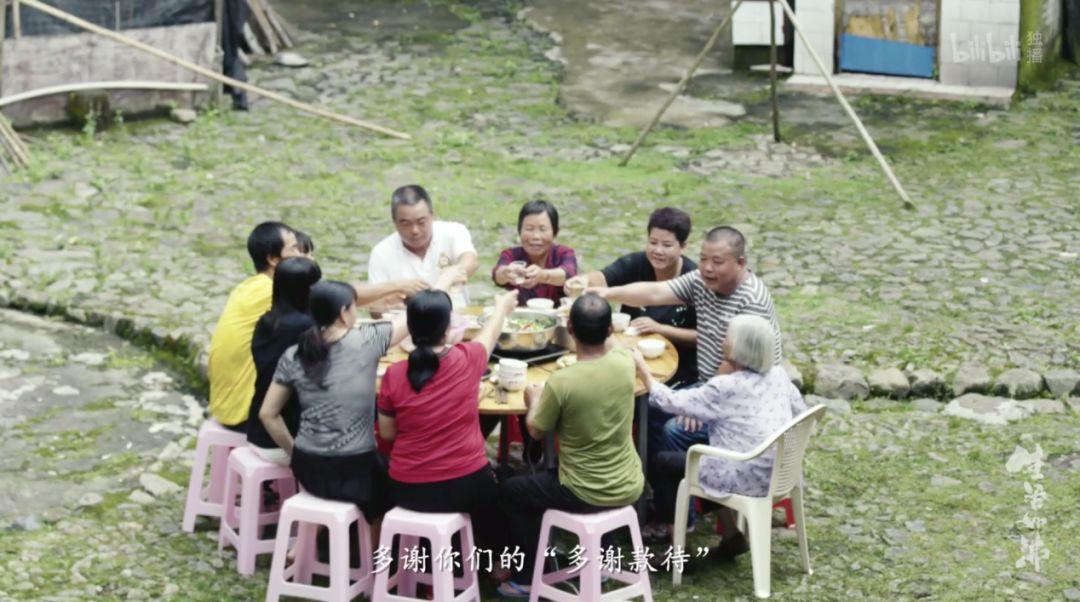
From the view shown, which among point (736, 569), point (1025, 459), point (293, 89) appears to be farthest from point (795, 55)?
point (736, 569)

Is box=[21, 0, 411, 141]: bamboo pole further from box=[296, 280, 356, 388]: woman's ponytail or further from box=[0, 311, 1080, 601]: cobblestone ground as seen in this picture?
box=[296, 280, 356, 388]: woman's ponytail

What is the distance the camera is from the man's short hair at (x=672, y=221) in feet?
24.3

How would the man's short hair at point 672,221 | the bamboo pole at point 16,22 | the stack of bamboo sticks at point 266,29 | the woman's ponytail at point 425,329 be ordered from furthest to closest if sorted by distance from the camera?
the stack of bamboo sticks at point 266,29
the bamboo pole at point 16,22
the man's short hair at point 672,221
the woman's ponytail at point 425,329

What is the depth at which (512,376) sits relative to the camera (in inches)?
260

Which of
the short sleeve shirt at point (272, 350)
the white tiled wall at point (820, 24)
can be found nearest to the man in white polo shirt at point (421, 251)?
the short sleeve shirt at point (272, 350)

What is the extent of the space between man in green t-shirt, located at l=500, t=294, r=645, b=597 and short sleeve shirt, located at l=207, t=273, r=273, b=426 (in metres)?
1.44

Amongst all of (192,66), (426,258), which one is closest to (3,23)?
(192,66)

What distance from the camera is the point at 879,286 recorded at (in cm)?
997

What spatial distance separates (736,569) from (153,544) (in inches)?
105

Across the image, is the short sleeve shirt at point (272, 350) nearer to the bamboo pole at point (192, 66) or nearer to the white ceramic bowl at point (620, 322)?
the white ceramic bowl at point (620, 322)

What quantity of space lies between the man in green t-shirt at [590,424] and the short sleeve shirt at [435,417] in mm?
293

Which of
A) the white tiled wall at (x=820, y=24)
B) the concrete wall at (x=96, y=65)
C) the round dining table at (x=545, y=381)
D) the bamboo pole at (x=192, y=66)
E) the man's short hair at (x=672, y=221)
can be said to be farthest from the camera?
the white tiled wall at (x=820, y=24)

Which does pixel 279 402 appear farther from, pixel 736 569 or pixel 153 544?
pixel 736 569

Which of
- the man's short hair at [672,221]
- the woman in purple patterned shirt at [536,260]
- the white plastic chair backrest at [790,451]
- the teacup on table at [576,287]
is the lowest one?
the white plastic chair backrest at [790,451]
